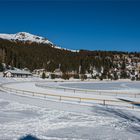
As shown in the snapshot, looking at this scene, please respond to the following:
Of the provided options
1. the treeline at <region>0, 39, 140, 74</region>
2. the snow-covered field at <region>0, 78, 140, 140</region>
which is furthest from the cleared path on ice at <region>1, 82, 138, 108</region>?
the treeline at <region>0, 39, 140, 74</region>

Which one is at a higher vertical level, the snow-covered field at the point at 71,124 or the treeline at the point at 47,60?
the treeline at the point at 47,60

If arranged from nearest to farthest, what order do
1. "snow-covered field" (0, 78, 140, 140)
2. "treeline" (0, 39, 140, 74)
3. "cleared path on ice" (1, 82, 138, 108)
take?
"snow-covered field" (0, 78, 140, 140), "cleared path on ice" (1, 82, 138, 108), "treeline" (0, 39, 140, 74)

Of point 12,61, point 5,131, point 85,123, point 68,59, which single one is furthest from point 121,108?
point 68,59

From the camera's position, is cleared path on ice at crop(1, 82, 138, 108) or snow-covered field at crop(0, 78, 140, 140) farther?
cleared path on ice at crop(1, 82, 138, 108)

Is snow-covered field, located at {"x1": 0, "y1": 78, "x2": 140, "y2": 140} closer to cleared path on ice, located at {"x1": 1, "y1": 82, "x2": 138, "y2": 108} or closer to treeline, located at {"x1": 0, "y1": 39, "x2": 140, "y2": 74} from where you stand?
cleared path on ice, located at {"x1": 1, "y1": 82, "x2": 138, "y2": 108}

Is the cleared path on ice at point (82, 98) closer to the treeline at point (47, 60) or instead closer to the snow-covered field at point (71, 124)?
the snow-covered field at point (71, 124)

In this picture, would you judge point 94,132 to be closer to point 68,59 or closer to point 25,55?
point 25,55

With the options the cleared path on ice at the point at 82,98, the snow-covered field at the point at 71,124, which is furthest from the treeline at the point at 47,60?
the snow-covered field at the point at 71,124

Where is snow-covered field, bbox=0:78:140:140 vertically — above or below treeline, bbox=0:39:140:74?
below

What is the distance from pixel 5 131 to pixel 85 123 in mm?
5611

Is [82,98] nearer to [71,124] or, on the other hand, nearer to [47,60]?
[71,124]

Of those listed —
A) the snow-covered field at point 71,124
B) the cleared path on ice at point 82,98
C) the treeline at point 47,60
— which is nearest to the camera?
the snow-covered field at point 71,124

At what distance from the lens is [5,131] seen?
1552 cm

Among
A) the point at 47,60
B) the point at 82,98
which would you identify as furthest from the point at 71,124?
the point at 47,60
